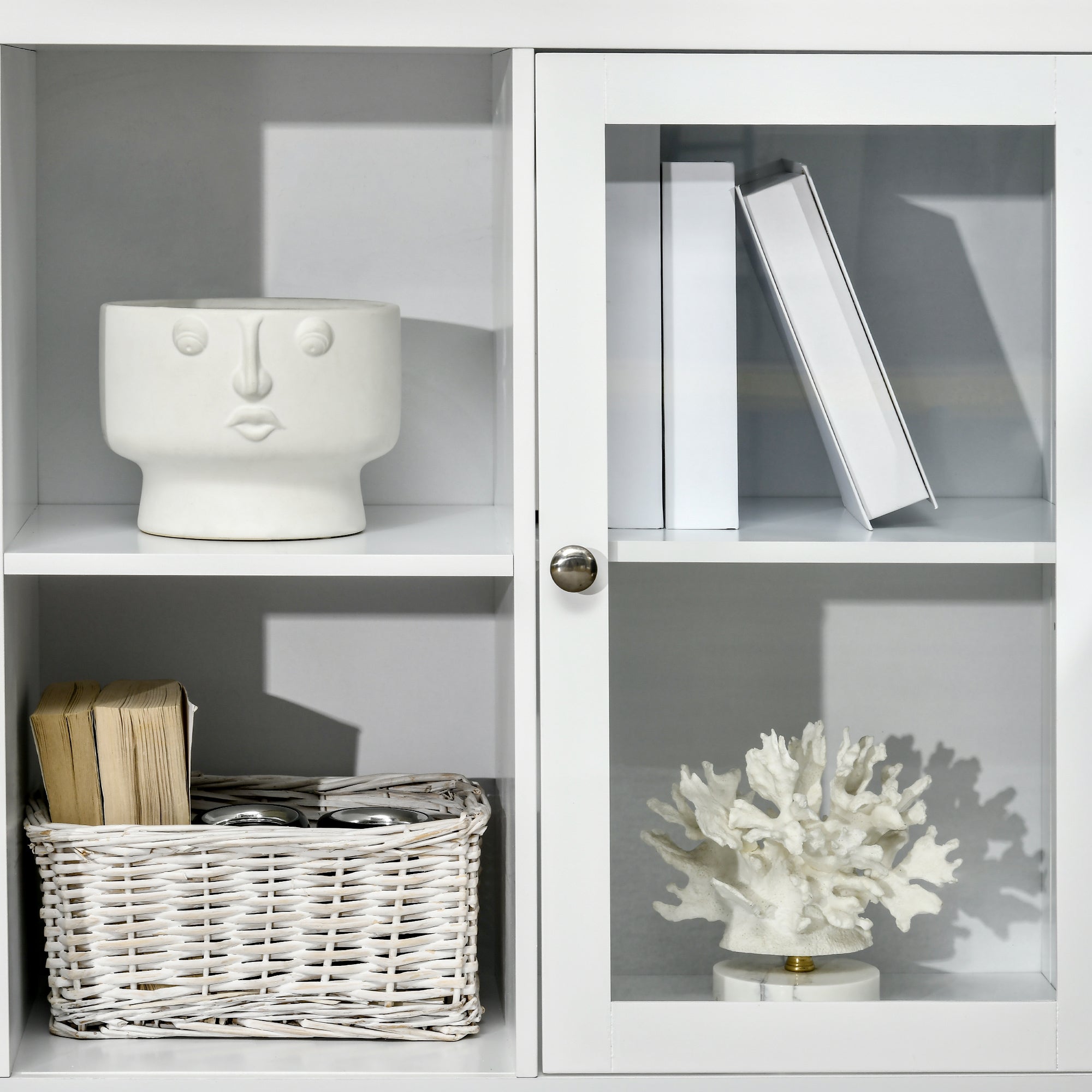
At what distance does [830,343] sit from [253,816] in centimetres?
51

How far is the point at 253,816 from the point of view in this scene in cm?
95

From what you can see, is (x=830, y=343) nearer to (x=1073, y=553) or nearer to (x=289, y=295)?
(x=1073, y=553)

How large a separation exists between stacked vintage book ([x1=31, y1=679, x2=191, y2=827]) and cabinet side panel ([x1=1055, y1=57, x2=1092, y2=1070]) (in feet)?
1.93

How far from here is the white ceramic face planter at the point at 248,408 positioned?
884 millimetres

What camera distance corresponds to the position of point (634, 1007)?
875 mm

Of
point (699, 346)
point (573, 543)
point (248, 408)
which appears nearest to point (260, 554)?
point (248, 408)

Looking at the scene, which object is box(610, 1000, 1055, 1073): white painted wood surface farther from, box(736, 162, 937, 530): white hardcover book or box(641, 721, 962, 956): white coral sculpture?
box(736, 162, 937, 530): white hardcover book

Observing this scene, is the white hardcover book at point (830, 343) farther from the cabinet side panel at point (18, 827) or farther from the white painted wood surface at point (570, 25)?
the cabinet side panel at point (18, 827)

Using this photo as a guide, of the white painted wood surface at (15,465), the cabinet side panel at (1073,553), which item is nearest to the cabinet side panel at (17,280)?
the white painted wood surface at (15,465)

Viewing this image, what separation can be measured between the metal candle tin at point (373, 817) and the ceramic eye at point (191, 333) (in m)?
0.35

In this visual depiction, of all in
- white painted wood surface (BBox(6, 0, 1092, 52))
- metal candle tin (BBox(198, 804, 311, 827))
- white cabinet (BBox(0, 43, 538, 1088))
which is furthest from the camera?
white cabinet (BBox(0, 43, 538, 1088))

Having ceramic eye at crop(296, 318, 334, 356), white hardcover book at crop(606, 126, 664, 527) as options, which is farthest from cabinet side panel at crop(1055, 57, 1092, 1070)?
ceramic eye at crop(296, 318, 334, 356)

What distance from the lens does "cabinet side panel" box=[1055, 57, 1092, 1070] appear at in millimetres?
835

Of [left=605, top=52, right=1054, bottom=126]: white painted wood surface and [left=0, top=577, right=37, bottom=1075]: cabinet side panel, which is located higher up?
[left=605, top=52, right=1054, bottom=126]: white painted wood surface
